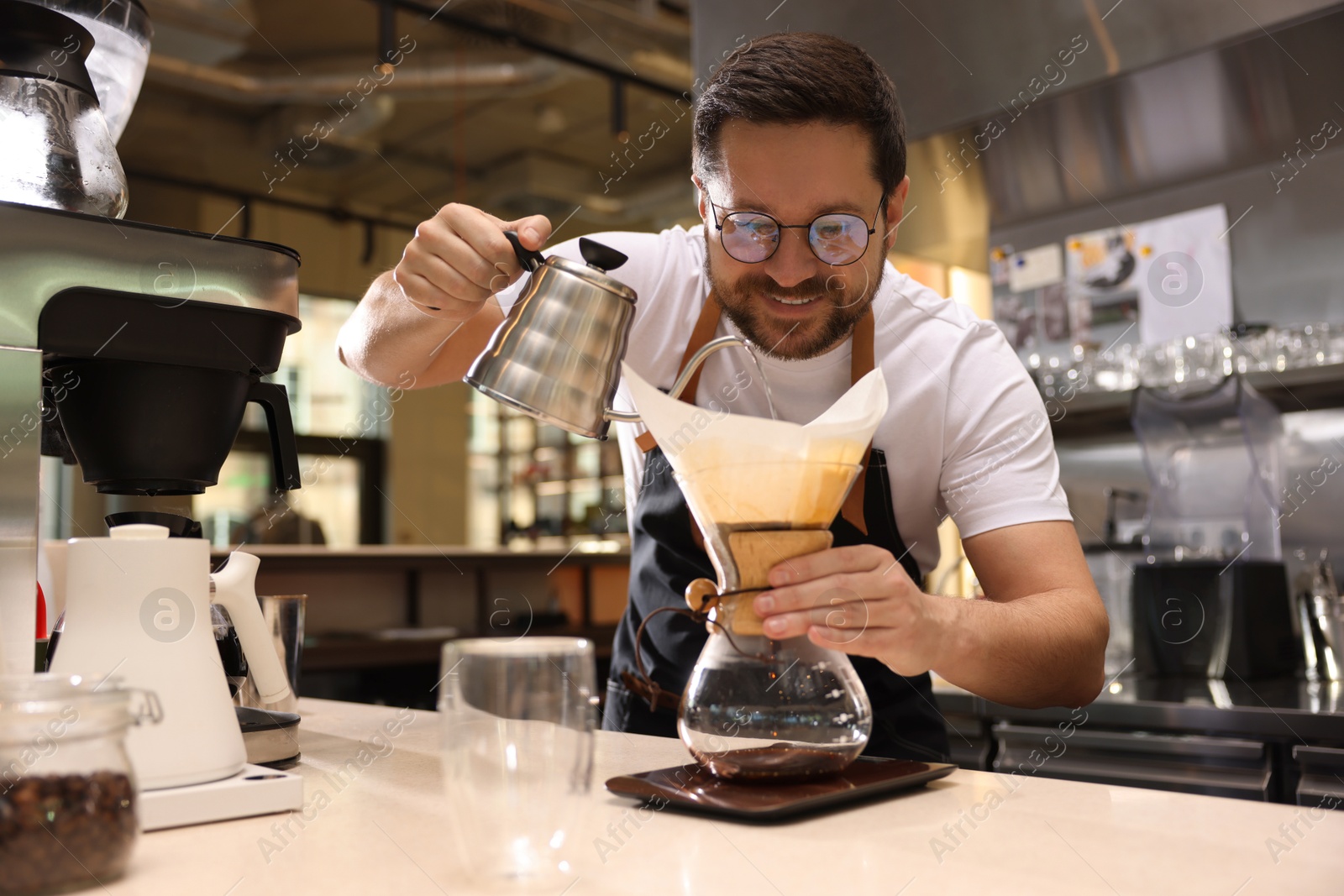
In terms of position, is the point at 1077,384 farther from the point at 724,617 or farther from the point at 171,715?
the point at 171,715

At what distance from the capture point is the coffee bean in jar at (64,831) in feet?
2.22

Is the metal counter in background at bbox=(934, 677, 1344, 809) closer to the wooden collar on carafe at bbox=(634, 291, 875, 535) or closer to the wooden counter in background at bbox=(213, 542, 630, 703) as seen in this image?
the wooden collar on carafe at bbox=(634, 291, 875, 535)

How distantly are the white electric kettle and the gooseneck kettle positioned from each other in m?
0.31

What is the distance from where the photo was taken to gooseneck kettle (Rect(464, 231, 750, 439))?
3.45 feet

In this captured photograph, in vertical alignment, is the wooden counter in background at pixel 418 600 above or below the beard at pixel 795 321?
below

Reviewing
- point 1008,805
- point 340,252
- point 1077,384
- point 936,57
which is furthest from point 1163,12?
point 340,252

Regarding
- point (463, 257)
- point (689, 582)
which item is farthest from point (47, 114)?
point (689, 582)

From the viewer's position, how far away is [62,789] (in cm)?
69

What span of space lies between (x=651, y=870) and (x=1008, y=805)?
35cm

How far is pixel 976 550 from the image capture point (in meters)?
1.51

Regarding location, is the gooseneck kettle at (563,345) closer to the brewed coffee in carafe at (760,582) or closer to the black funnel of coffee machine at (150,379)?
the brewed coffee in carafe at (760,582)

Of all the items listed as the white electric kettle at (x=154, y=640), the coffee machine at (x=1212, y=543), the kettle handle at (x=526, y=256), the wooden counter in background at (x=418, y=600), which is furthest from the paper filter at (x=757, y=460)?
the wooden counter in background at (x=418, y=600)

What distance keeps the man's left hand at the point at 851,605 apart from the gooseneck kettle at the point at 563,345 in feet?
0.78

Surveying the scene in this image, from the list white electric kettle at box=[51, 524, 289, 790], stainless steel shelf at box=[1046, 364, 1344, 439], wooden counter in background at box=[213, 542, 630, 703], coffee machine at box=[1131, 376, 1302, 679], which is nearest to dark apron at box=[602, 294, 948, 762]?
white electric kettle at box=[51, 524, 289, 790]
